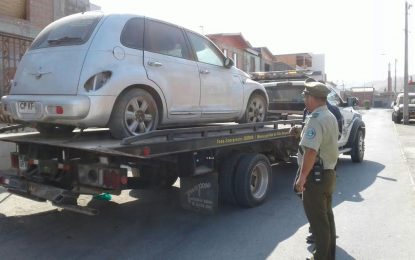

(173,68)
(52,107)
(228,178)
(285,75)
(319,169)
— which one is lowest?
(228,178)

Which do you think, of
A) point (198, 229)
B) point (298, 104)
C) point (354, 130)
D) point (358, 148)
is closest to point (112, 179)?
point (198, 229)

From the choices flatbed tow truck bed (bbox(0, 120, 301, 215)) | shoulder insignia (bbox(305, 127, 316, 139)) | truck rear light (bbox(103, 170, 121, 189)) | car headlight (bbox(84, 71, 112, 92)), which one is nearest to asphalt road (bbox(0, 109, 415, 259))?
flatbed tow truck bed (bbox(0, 120, 301, 215))

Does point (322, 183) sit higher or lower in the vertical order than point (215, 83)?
lower

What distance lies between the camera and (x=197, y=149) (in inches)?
206

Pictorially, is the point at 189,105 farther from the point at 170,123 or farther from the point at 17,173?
the point at 17,173

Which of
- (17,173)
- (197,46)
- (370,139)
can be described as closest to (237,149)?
(197,46)

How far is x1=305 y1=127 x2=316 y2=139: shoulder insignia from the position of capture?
3.91m

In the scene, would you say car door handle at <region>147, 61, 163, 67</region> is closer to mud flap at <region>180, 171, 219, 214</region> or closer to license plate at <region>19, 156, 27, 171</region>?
mud flap at <region>180, 171, 219, 214</region>

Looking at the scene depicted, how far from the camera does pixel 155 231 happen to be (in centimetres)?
536

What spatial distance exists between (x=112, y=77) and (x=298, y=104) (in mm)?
5406

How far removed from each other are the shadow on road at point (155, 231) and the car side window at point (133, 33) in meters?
2.20

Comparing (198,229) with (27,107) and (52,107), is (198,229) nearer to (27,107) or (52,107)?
(52,107)

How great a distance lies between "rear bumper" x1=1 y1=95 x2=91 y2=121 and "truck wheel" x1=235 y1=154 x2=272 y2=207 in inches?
95.5

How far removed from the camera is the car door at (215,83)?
619cm
